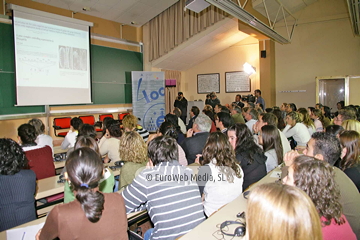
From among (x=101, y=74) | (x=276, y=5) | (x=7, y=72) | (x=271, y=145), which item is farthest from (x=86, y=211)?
(x=276, y=5)

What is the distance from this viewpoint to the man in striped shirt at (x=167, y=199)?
171 centimetres

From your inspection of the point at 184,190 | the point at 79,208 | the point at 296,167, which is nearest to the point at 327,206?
the point at 296,167

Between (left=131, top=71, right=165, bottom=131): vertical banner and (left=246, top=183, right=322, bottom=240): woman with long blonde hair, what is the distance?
27.6ft

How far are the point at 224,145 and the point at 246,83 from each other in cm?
924

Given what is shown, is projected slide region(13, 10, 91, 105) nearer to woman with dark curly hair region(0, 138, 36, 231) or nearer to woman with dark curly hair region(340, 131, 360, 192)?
woman with dark curly hair region(0, 138, 36, 231)

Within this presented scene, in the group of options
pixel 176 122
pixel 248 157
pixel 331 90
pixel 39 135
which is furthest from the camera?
pixel 331 90

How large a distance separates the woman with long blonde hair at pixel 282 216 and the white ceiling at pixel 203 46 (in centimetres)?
879

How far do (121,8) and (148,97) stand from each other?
2984 millimetres

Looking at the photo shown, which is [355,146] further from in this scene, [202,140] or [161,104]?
[161,104]

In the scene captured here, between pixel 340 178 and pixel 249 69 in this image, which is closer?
pixel 340 178

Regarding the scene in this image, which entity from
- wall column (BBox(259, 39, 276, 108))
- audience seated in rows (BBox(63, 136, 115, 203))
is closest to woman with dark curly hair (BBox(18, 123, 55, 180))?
audience seated in rows (BBox(63, 136, 115, 203))

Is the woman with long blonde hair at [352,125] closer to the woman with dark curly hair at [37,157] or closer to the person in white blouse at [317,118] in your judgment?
the person in white blouse at [317,118]

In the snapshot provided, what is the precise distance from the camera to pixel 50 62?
22.6 ft

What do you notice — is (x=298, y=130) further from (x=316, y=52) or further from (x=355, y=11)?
(x=316, y=52)
